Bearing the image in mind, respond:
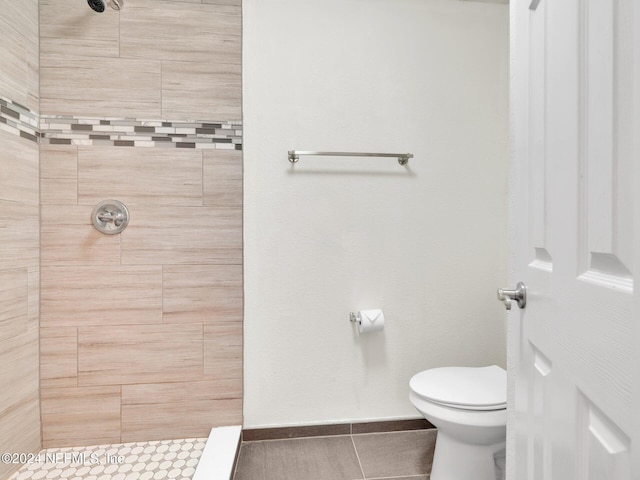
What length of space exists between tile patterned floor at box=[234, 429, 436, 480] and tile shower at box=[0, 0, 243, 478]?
0.81ft

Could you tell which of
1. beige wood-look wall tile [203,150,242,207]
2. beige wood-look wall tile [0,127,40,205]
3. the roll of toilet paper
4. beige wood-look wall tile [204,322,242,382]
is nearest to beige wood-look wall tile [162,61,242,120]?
beige wood-look wall tile [203,150,242,207]

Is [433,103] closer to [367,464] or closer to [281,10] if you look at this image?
[281,10]

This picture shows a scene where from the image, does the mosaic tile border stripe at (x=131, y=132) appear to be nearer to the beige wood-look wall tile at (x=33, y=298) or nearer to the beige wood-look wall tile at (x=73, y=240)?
the beige wood-look wall tile at (x=73, y=240)

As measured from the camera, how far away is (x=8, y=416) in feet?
4.63

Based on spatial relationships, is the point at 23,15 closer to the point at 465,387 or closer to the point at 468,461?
the point at 465,387

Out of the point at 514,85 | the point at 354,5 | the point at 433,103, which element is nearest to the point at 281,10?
the point at 354,5

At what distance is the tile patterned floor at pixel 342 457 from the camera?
150 centimetres

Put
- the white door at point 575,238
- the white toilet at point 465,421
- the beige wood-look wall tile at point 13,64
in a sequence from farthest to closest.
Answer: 1. the beige wood-look wall tile at point 13,64
2. the white toilet at point 465,421
3. the white door at point 575,238

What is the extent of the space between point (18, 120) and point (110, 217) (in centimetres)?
52

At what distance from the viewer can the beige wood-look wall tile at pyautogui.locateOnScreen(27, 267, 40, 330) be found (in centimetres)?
154

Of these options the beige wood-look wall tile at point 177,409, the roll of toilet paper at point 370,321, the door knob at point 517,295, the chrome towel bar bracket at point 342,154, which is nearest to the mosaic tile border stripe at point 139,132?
the chrome towel bar bracket at point 342,154

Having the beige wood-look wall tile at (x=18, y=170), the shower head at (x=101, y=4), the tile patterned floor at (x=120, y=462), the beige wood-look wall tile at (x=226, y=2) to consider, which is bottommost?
the tile patterned floor at (x=120, y=462)

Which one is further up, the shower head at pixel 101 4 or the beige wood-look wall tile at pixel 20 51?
the shower head at pixel 101 4

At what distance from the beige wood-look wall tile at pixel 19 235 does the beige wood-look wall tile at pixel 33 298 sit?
0.04m
